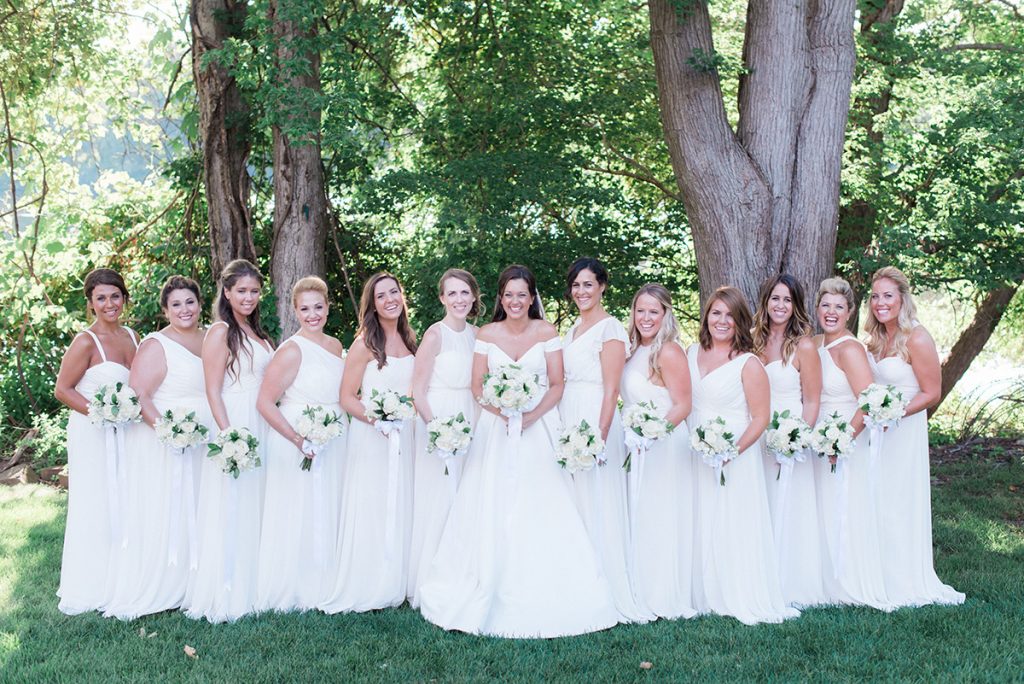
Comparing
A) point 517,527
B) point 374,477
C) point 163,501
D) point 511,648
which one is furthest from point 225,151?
point 511,648

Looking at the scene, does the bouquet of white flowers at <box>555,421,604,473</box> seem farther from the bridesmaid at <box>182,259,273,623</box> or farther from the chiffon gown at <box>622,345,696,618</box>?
the bridesmaid at <box>182,259,273,623</box>

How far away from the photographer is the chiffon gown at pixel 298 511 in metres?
6.09

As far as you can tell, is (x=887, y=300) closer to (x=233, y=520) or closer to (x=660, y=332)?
(x=660, y=332)

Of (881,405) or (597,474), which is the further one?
(597,474)

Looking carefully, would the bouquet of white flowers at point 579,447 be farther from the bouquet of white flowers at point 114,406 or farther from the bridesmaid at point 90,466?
the bridesmaid at point 90,466

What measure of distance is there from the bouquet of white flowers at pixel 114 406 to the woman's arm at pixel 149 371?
0.40 ft

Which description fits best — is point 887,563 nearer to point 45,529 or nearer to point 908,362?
point 908,362

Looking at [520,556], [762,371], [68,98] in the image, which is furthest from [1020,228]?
[68,98]

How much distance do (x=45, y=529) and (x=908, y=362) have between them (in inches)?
292

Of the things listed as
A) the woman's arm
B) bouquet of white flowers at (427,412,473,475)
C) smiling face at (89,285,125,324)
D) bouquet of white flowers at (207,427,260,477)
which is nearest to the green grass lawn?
bouquet of white flowers at (207,427,260,477)

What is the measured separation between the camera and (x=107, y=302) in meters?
6.30

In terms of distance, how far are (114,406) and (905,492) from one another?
17.0ft

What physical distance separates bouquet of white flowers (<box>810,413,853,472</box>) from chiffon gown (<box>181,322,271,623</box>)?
11.6ft

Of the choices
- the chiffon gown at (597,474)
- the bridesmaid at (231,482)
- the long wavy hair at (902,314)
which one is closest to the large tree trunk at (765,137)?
the long wavy hair at (902,314)
